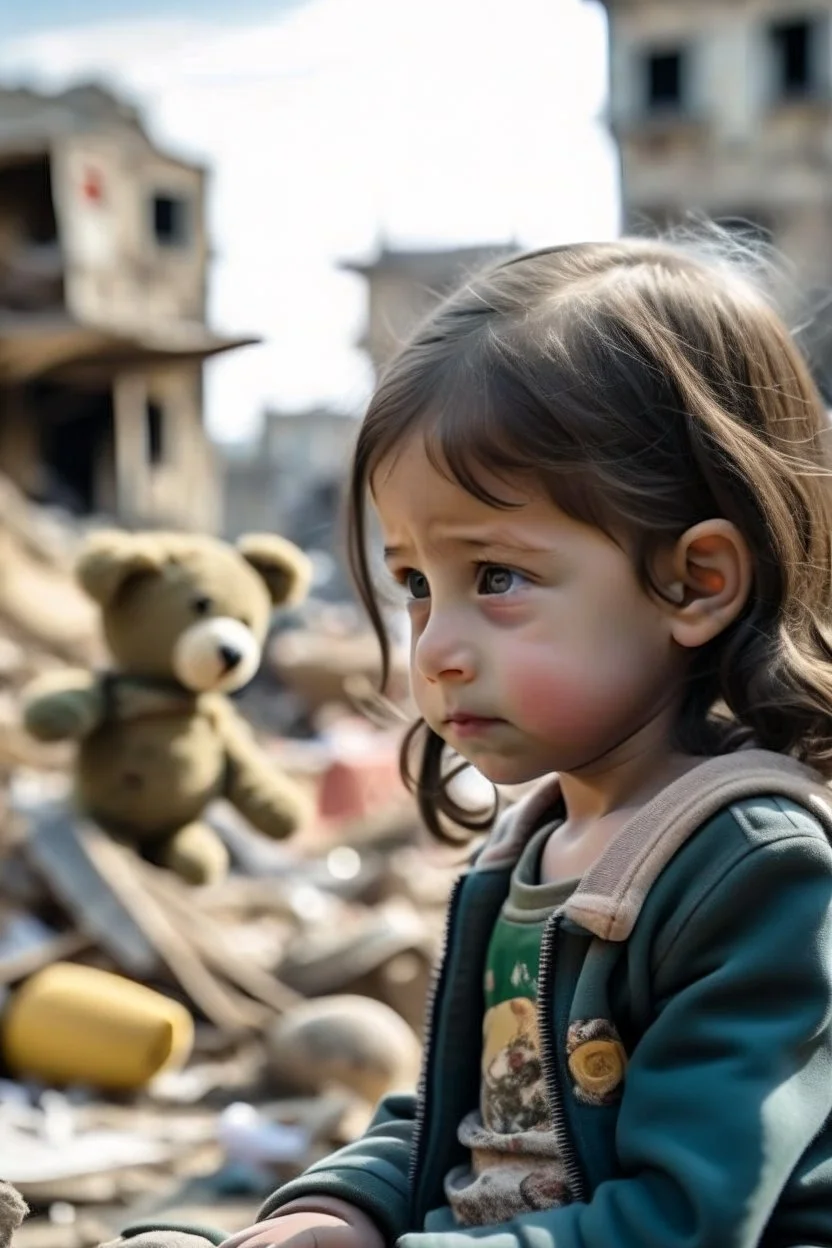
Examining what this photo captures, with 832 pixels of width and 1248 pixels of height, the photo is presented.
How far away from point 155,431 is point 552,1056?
1611 cm

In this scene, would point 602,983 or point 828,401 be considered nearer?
point 602,983

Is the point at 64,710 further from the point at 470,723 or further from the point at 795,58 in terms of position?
the point at 795,58

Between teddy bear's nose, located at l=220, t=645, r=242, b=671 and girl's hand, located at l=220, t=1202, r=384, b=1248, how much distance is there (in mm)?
2097

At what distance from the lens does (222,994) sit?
329cm

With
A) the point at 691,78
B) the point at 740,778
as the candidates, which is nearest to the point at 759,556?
the point at 740,778

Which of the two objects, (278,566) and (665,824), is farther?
(278,566)

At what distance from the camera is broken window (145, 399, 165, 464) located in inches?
661

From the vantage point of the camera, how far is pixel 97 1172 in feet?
8.11

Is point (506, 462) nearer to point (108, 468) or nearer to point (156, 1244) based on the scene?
point (156, 1244)

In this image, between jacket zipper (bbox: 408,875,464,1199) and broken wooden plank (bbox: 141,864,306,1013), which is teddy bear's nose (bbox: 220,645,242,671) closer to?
broken wooden plank (bbox: 141,864,306,1013)

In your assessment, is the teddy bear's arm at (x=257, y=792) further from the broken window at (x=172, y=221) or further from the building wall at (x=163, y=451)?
the broken window at (x=172, y=221)

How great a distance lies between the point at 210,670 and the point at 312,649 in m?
6.04

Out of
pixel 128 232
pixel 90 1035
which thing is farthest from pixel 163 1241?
pixel 128 232

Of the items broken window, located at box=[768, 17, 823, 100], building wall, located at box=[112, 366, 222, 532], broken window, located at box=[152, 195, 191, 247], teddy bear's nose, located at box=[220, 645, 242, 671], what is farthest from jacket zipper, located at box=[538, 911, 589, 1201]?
broken window, located at box=[768, 17, 823, 100]
